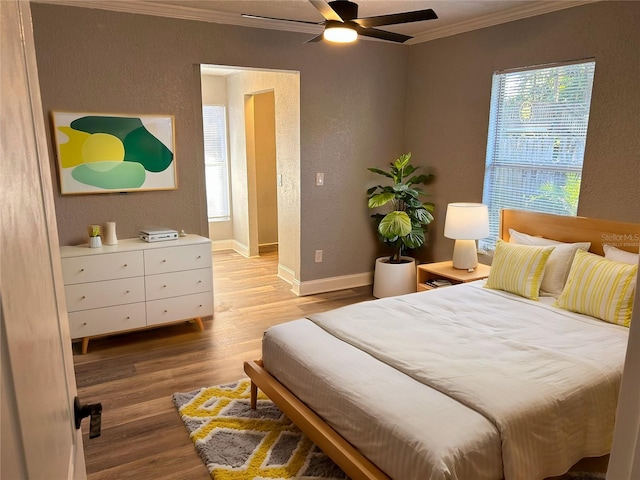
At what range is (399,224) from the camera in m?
4.38

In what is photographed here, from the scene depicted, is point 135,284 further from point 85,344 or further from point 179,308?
point 85,344

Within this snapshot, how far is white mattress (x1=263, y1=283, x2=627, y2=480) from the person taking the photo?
174cm

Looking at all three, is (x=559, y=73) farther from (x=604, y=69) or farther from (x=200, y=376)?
(x=200, y=376)

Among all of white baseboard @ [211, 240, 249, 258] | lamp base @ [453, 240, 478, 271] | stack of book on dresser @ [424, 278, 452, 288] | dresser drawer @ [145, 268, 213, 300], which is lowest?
white baseboard @ [211, 240, 249, 258]

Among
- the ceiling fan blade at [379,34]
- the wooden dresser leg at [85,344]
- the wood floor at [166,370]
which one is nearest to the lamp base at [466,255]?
the wood floor at [166,370]

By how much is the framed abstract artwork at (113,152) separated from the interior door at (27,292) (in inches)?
117

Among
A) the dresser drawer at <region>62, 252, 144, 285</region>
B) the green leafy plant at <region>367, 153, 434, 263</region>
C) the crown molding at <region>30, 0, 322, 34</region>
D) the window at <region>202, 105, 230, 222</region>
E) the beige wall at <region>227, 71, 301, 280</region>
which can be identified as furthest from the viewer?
the window at <region>202, 105, 230, 222</region>

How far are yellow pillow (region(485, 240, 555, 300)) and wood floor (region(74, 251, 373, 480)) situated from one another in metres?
1.69

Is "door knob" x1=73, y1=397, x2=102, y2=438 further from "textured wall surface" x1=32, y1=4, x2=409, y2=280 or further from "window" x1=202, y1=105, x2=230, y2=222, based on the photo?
"window" x1=202, y1=105, x2=230, y2=222

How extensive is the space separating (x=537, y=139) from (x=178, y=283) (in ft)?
10.2

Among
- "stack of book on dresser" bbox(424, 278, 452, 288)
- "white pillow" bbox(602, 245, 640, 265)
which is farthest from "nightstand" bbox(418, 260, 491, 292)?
"white pillow" bbox(602, 245, 640, 265)

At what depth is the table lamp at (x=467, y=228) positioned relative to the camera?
3.86m

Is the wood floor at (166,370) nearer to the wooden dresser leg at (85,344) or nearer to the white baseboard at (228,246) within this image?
the wooden dresser leg at (85,344)

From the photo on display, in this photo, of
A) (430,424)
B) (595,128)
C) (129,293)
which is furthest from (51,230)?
(595,128)
